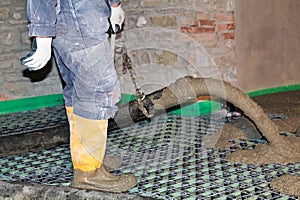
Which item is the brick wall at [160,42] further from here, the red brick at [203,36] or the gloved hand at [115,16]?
the gloved hand at [115,16]

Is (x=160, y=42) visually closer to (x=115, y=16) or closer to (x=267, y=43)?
(x=267, y=43)

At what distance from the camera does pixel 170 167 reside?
8.71 feet

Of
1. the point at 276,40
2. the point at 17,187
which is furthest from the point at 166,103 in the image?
the point at 276,40

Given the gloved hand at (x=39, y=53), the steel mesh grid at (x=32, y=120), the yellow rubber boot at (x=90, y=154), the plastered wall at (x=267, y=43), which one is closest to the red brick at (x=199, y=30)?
the plastered wall at (x=267, y=43)

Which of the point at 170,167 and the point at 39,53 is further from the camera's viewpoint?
the point at 170,167

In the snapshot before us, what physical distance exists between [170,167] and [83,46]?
0.93m

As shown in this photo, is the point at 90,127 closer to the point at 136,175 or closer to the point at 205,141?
the point at 136,175

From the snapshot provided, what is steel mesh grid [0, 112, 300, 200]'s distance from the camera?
2.33 metres

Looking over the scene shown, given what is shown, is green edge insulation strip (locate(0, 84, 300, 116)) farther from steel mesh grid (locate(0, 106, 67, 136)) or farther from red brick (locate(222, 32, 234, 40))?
red brick (locate(222, 32, 234, 40))

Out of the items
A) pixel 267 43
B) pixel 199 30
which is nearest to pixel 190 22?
pixel 199 30

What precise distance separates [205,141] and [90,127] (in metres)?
1.07

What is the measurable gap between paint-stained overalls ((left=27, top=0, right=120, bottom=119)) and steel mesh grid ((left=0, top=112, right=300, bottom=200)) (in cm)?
50

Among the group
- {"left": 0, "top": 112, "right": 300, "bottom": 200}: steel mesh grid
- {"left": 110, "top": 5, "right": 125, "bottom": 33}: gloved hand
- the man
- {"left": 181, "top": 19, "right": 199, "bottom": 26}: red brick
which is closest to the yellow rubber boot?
the man

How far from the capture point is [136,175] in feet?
8.38
